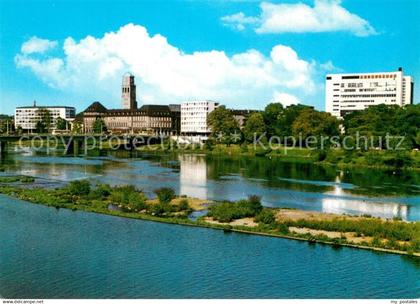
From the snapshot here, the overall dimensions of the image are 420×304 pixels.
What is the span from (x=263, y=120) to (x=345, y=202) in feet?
188

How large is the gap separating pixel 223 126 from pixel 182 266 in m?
74.1

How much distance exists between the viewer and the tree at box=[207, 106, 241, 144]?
92.3m

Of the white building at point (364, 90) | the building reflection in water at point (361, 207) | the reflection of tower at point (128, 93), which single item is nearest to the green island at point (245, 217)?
the building reflection in water at point (361, 207)

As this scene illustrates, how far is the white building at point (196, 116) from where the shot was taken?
403 feet

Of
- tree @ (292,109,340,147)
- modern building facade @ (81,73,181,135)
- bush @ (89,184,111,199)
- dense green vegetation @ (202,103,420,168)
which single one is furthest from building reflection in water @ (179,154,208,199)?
modern building facade @ (81,73,181,135)

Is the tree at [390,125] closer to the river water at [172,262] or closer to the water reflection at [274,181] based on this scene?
the water reflection at [274,181]

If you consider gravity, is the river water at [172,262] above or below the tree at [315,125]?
below

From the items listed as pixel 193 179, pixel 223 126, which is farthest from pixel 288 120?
pixel 193 179

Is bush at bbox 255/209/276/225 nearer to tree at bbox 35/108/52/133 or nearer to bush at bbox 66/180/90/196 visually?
bush at bbox 66/180/90/196

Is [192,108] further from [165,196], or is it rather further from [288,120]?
[165,196]

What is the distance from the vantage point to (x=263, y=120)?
302 ft

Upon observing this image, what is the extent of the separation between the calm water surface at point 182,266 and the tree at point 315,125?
52808mm

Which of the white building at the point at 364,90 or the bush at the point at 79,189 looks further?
the white building at the point at 364,90

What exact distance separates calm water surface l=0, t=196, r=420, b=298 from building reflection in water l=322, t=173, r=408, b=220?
916 centimetres
